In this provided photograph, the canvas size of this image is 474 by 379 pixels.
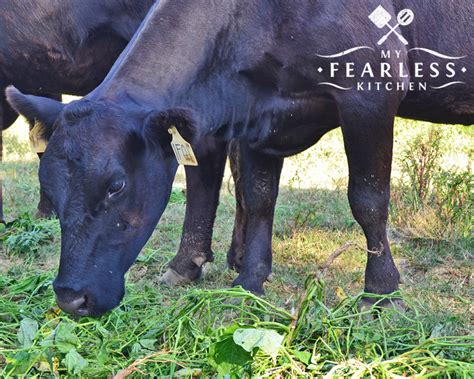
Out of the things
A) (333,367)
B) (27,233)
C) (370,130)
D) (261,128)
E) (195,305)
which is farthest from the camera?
(27,233)

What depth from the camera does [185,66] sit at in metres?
4.17

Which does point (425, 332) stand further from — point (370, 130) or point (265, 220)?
point (265, 220)

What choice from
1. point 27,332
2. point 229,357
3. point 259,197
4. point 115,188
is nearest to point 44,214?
point 259,197

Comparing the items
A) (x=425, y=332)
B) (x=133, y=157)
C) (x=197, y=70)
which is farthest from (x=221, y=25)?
(x=425, y=332)

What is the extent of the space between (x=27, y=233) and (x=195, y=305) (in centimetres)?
286

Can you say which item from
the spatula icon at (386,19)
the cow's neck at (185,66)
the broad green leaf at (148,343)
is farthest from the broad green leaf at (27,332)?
the spatula icon at (386,19)

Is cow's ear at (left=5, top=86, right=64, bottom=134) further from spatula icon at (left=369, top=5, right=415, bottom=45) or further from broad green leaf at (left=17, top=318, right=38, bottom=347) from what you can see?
spatula icon at (left=369, top=5, right=415, bottom=45)

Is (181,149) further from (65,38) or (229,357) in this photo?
(65,38)

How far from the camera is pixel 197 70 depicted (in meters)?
4.22

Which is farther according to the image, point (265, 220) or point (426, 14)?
point (265, 220)

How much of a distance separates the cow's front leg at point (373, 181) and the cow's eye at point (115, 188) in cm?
123

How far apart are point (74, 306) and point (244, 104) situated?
1513mm

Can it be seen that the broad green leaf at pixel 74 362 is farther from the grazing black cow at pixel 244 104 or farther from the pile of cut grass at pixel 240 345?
the grazing black cow at pixel 244 104

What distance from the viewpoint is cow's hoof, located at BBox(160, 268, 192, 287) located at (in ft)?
16.8
